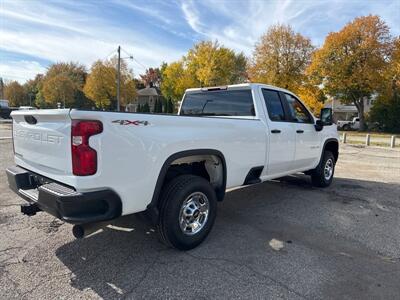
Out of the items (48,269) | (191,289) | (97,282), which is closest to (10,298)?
(48,269)

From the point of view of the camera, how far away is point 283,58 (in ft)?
112

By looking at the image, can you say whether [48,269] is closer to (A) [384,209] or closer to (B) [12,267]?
(B) [12,267]

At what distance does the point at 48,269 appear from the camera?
10.3 ft

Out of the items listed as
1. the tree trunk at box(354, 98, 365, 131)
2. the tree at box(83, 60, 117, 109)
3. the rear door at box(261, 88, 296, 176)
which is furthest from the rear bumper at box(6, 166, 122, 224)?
the tree trunk at box(354, 98, 365, 131)

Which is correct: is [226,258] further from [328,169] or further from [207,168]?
[328,169]

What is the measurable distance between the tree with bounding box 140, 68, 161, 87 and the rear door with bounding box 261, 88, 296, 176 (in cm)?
9066

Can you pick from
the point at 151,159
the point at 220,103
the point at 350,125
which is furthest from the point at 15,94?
the point at 151,159

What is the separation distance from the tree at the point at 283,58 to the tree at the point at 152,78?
2434 inches

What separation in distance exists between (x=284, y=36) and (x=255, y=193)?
31.7 metres

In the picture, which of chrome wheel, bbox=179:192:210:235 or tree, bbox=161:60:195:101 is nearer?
chrome wheel, bbox=179:192:210:235

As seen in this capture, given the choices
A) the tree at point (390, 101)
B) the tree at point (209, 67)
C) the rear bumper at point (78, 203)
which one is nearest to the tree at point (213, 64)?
the tree at point (209, 67)

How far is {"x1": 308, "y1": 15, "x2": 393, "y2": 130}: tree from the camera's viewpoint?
32250 millimetres

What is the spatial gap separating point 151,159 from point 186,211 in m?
0.87

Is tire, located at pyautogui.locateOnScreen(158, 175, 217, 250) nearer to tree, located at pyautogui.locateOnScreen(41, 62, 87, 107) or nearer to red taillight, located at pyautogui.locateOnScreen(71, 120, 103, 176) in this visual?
red taillight, located at pyautogui.locateOnScreen(71, 120, 103, 176)
